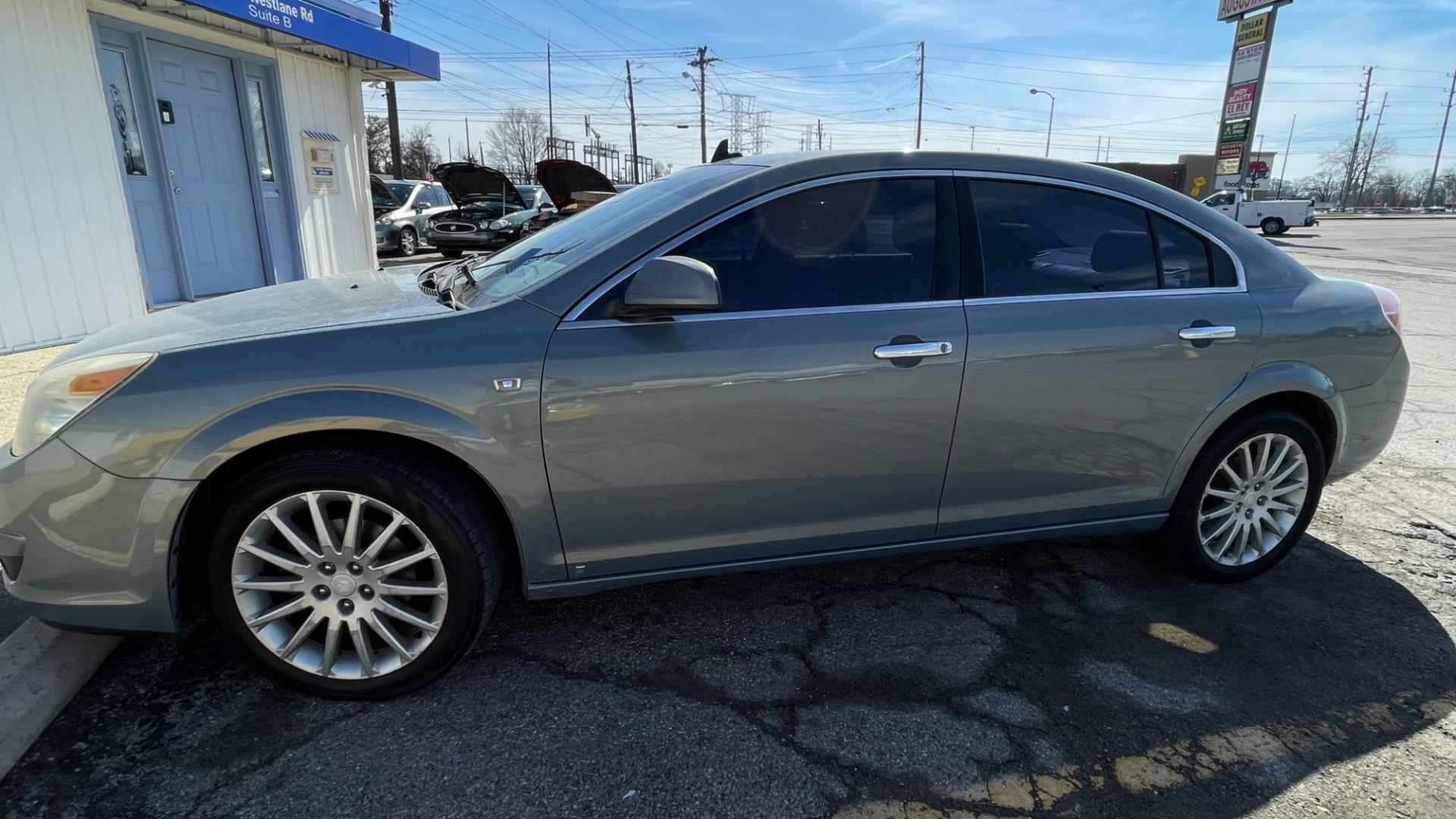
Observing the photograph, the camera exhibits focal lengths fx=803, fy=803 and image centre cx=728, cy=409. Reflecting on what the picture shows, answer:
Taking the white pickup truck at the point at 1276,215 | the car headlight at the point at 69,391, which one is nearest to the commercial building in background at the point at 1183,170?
the white pickup truck at the point at 1276,215

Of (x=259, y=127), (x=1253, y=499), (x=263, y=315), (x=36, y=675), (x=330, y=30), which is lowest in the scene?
(x=36, y=675)

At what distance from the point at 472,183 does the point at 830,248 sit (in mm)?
14352

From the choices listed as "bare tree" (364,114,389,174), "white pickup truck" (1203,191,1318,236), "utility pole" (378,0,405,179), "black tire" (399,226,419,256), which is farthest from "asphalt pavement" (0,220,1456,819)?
"bare tree" (364,114,389,174)

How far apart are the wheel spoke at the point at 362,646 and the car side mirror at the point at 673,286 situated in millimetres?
1249

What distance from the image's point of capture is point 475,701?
96.1 inches

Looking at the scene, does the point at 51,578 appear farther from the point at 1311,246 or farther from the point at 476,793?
the point at 1311,246

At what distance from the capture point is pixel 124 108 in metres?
7.30

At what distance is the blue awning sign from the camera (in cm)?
731

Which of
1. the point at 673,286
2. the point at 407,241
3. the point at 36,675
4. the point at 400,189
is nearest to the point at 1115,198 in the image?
the point at 673,286

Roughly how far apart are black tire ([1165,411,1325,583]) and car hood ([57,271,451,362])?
9.15 ft

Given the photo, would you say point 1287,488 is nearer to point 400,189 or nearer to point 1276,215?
point 400,189

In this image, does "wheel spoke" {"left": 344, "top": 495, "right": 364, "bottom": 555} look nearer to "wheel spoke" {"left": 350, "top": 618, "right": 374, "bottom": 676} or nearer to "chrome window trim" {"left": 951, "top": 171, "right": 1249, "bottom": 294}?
"wheel spoke" {"left": 350, "top": 618, "right": 374, "bottom": 676}

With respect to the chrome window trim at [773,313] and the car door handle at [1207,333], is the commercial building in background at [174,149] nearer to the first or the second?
the chrome window trim at [773,313]

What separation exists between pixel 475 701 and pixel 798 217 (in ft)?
5.99
